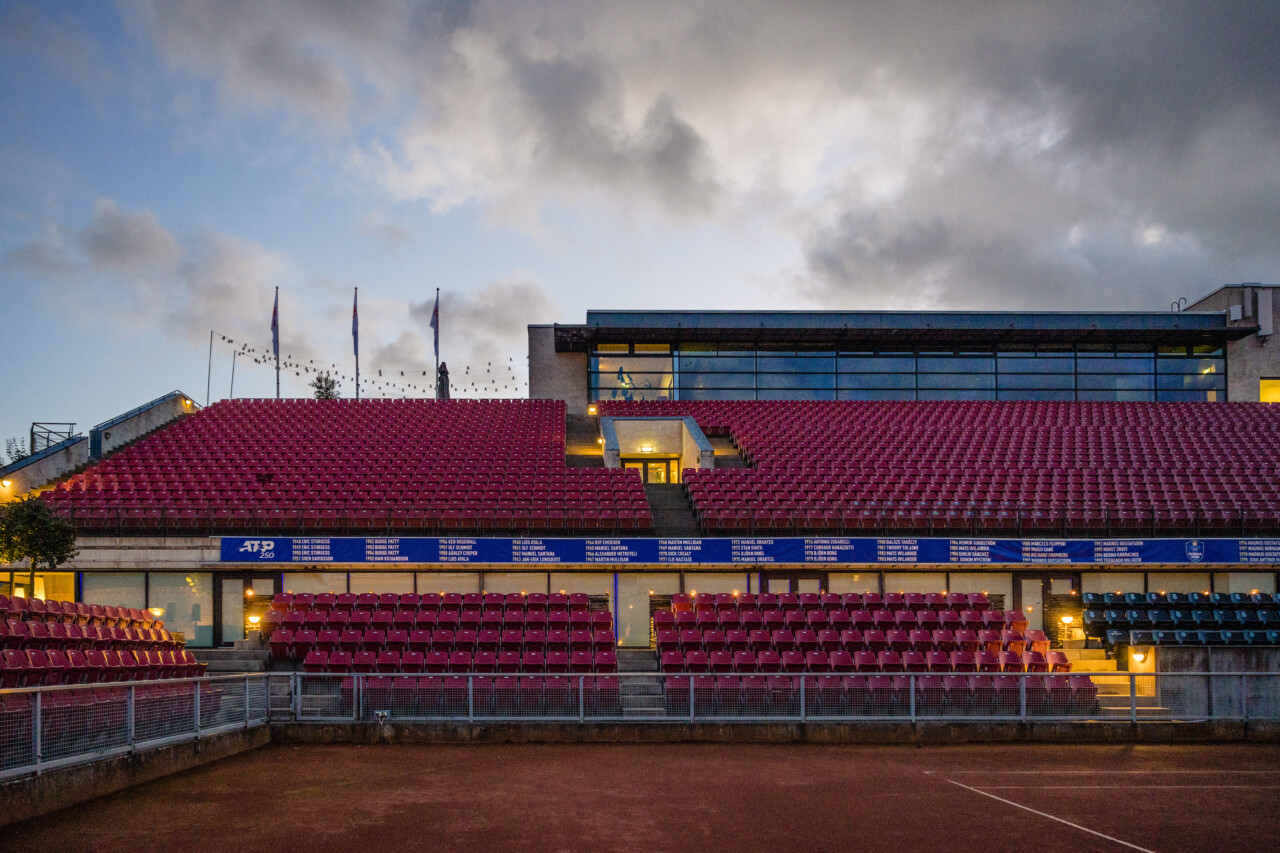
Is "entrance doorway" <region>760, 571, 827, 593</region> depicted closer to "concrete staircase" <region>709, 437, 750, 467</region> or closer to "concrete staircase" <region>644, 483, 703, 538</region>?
"concrete staircase" <region>644, 483, 703, 538</region>

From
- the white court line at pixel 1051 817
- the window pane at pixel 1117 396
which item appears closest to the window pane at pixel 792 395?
the window pane at pixel 1117 396

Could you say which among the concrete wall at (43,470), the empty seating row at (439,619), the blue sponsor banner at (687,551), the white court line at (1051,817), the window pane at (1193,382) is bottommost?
the white court line at (1051,817)

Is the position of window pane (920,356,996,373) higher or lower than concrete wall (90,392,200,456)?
higher

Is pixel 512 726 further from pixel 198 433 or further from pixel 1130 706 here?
pixel 198 433

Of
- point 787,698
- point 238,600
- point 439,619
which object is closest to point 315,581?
point 238,600

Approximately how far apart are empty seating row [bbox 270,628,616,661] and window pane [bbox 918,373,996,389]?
81.0 feet

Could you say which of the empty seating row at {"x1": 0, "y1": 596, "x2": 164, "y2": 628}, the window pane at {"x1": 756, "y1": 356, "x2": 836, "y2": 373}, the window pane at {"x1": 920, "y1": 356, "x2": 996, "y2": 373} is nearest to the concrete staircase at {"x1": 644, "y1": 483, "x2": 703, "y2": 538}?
the empty seating row at {"x1": 0, "y1": 596, "x2": 164, "y2": 628}

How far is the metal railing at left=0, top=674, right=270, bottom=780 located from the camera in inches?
334

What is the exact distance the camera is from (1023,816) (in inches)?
358

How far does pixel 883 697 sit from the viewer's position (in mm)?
13742

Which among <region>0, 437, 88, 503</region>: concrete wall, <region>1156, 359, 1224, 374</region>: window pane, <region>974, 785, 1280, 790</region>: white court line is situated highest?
<region>1156, 359, 1224, 374</region>: window pane

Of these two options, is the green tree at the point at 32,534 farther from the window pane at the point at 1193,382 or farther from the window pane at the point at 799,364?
the window pane at the point at 1193,382

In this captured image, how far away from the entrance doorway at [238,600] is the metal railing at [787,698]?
718 cm

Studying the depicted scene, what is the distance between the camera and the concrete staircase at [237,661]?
1680 cm
